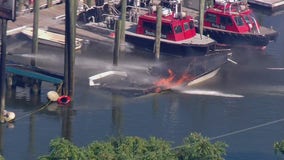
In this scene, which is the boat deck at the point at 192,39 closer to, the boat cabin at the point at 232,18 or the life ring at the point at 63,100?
the boat cabin at the point at 232,18

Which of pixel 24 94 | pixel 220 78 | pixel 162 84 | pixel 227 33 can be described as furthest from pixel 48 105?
pixel 227 33

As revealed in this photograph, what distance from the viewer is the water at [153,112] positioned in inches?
2425

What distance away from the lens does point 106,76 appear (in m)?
70.9

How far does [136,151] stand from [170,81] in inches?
917

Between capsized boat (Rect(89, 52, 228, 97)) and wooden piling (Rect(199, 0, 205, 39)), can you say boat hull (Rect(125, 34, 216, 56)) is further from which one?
capsized boat (Rect(89, 52, 228, 97))

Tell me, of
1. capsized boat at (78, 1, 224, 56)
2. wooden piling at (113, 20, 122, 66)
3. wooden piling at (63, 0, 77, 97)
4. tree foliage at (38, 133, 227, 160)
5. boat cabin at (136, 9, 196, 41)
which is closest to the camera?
tree foliage at (38, 133, 227, 160)

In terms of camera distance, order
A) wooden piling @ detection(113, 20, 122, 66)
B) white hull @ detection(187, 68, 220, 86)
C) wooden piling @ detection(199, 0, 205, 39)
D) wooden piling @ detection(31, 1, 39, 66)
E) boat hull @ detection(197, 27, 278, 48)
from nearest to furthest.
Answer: wooden piling @ detection(113, 20, 122, 66)
white hull @ detection(187, 68, 220, 86)
wooden piling @ detection(31, 1, 39, 66)
wooden piling @ detection(199, 0, 205, 39)
boat hull @ detection(197, 27, 278, 48)

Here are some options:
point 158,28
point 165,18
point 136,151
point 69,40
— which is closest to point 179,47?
point 165,18

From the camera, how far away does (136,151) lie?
1852 inches

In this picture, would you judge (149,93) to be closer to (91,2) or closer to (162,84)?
(162,84)

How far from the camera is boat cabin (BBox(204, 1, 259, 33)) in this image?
7912 cm

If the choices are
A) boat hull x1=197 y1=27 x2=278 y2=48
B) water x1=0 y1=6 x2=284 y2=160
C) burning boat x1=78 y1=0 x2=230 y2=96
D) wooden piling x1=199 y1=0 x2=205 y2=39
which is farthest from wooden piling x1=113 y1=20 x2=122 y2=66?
boat hull x1=197 y1=27 x2=278 y2=48

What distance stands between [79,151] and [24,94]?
21.8 metres

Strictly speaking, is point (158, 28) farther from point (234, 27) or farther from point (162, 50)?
point (234, 27)
